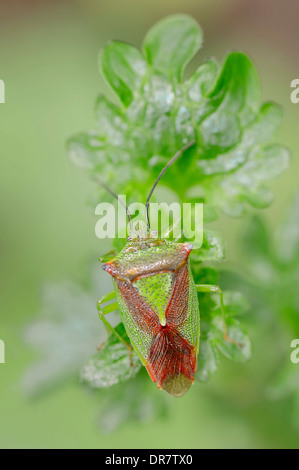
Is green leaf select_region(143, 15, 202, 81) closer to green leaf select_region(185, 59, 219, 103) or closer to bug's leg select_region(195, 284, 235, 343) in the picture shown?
green leaf select_region(185, 59, 219, 103)

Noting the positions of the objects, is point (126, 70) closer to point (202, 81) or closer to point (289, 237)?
point (202, 81)

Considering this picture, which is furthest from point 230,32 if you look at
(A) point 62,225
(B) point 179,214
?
(B) point 179,214

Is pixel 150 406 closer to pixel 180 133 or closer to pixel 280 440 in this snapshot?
pixel 280 440

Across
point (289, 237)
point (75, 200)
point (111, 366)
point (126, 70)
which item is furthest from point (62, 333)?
point (75, 200)

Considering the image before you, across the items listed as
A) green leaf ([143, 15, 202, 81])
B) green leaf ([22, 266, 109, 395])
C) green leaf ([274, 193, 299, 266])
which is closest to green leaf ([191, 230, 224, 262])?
green leaf ([143, 15, 202, 81])

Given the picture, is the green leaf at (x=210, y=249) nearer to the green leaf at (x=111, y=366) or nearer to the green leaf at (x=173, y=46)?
the green leaf at (x=111, y=366)

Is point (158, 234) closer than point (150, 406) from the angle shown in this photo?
Yes
